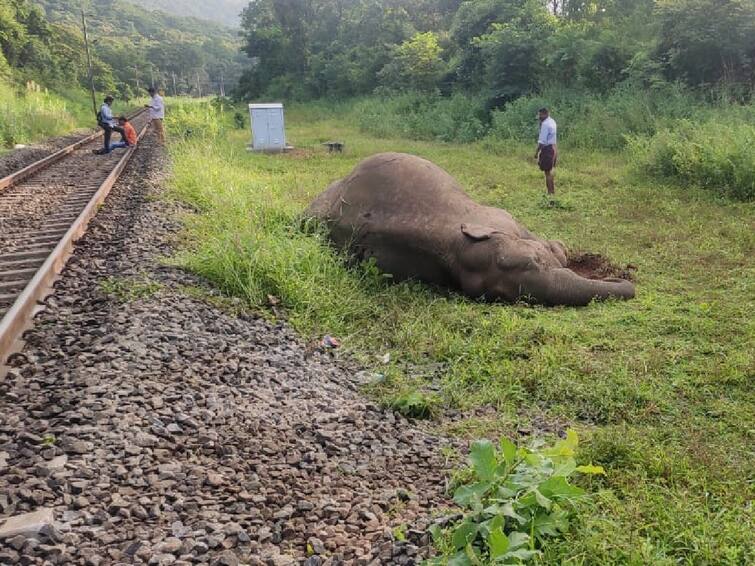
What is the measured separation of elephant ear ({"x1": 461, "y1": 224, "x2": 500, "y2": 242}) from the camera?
5.80 meters

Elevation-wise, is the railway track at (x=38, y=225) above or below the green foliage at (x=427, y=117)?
below

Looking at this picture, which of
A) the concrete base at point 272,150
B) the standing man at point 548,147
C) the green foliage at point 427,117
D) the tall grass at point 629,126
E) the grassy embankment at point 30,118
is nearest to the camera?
the tall grass at point 629,126

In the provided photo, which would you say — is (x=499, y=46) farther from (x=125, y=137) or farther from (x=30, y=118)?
(x=30, y=118)

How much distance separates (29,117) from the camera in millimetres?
20594

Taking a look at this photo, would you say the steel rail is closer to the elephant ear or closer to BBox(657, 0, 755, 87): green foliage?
the elephant ear

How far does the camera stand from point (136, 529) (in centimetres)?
257

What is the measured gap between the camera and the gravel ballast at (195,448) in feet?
8.40

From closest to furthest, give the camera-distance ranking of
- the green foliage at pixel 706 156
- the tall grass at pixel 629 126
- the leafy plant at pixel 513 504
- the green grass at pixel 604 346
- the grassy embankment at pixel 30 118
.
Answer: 1. the leafy plant at pixel 513 504
2. the green grass at pixel 604 346
3. the green foliage at pixel 706 156
4. the tall grass at pixel 629 126
5. the grassy embankment at pixel 30 118

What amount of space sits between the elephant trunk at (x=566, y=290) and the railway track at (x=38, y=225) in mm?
4200

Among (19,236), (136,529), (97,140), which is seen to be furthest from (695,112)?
(97,140)

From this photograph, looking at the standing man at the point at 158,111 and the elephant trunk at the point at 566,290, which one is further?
the standing man at the point at 158,111

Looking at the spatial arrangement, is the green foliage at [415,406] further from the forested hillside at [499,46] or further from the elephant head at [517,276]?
the forested hillside at [499,46]

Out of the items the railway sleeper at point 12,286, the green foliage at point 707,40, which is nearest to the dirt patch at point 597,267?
the railway sleeper at point 12,286

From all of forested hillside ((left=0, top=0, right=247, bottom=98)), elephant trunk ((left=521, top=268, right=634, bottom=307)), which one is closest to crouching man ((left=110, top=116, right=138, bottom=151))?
elephant trunk ((left=521, top=268, right=634, bottom=307))
